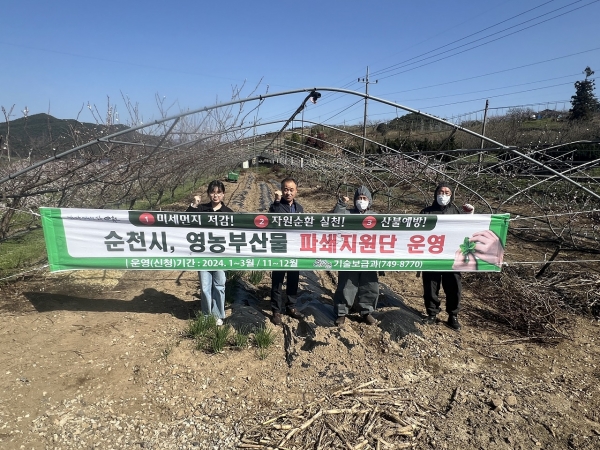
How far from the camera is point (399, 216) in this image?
3.73 m

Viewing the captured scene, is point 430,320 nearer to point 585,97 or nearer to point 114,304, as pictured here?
point 114,304

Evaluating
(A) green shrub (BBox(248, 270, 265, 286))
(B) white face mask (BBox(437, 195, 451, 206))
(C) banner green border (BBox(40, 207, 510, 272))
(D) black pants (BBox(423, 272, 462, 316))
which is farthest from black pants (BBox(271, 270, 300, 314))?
(B) white face mask (BBox(437, 195, 451, 206))

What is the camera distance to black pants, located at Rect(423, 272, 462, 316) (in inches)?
154

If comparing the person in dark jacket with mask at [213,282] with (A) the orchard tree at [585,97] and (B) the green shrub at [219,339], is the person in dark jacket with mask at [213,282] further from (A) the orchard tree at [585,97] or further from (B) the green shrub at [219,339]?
(A) the orchard tree at [585,97]

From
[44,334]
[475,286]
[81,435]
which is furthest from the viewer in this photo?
[475,286]

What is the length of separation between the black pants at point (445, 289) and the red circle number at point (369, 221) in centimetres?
95

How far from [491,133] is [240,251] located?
15048 millimetres

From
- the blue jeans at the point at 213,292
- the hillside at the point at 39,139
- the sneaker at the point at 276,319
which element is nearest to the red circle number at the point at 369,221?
the sneaker at the point at 276,319

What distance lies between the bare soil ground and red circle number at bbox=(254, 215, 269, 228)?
1088 millimetres

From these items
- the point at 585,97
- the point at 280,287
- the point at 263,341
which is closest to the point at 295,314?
the point at 280,287

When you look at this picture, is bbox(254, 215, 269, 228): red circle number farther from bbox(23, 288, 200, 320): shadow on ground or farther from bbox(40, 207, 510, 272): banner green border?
bbox(23, 288, 200, 320): shadow on ground

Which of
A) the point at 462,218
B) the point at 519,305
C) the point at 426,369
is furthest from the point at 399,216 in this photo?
the point at 519,305

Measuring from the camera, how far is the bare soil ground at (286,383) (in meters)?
2.47

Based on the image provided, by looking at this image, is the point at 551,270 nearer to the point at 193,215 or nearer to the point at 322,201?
the point at 193,215
